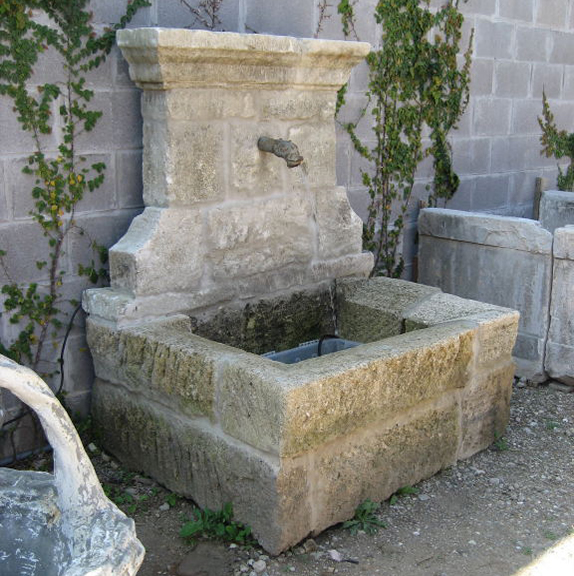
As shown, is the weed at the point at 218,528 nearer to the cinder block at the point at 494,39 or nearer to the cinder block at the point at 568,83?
the cinder block at the point at 494,39

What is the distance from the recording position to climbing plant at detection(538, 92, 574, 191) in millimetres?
5715

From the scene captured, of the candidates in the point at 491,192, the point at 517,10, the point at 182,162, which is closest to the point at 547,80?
the point at 517,10

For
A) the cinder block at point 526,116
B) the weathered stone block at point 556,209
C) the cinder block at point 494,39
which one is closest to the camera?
the cinder block at point 494,39

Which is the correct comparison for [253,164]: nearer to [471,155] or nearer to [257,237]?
[257,237]

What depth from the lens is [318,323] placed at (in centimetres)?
374

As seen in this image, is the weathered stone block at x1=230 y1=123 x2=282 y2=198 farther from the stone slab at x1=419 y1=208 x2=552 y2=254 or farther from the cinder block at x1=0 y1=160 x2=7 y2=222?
the stone slab at x1=419 y1=208 x2=552 y2=254

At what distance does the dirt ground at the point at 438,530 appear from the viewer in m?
2.60

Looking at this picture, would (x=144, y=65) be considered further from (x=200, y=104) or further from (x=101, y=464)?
(x=101, y=464)

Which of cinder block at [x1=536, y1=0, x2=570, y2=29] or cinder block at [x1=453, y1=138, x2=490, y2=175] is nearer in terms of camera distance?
cinder block at [x1=453, y1=138, x2=490, y2=175]

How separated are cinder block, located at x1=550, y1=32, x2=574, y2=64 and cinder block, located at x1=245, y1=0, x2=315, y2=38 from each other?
2534mm

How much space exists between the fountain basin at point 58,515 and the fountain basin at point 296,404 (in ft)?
2.78

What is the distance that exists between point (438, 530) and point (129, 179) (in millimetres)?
1843

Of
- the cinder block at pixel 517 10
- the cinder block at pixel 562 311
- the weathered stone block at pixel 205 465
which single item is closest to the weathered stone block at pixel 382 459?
the weathered stone block at pixel 205 465

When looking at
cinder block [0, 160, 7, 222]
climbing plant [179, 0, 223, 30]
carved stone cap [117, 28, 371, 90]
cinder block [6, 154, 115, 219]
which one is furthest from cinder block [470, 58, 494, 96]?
cinder block [0, 160, 7, 222]
